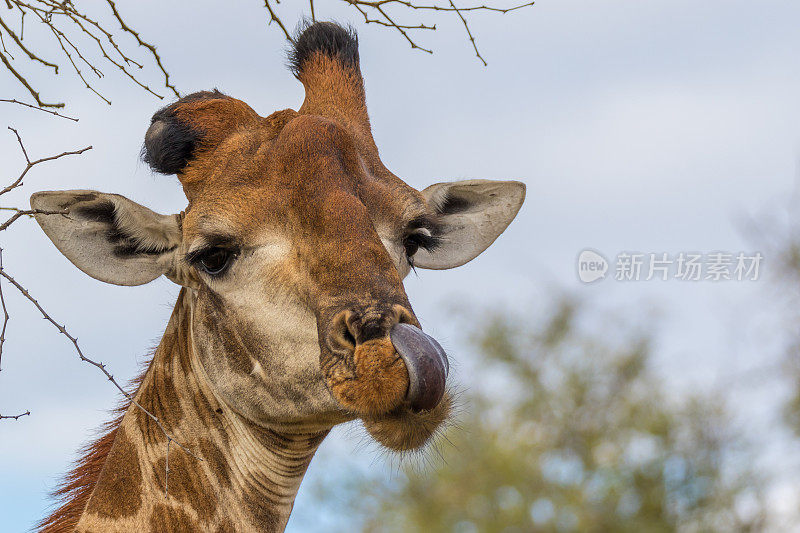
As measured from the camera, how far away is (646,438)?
1371 inches

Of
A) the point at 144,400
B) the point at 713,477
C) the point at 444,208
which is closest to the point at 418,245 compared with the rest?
the point at 444,208

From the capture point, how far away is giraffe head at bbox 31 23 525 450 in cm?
427

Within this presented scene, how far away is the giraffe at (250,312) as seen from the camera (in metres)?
4.36

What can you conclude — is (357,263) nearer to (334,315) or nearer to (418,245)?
(334,315)

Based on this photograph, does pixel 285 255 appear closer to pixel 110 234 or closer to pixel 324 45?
pixel 110 234

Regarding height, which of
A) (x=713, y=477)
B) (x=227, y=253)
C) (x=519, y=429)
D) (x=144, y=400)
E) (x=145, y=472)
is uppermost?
(x=227, y=253)

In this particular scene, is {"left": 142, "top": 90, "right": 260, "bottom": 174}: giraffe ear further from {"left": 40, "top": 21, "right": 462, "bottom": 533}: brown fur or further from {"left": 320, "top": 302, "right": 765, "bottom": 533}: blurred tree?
{"left": 320, "top": 302, "right": 765, "bottom": 533}: blurred tree

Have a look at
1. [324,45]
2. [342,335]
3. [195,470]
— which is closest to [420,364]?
[342,335]

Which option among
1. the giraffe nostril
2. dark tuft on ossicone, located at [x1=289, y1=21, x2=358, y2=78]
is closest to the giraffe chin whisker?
the giraffe nostril

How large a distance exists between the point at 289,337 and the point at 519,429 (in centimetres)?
3240

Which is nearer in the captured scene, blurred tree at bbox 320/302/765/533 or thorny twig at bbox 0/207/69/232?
thorny twig at bbox 0/207/69/232

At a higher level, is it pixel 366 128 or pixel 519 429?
pixel 366 128

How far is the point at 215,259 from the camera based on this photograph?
4.95 m

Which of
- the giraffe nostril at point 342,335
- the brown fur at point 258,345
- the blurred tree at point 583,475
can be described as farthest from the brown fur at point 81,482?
the blurred tree at point 583,475
